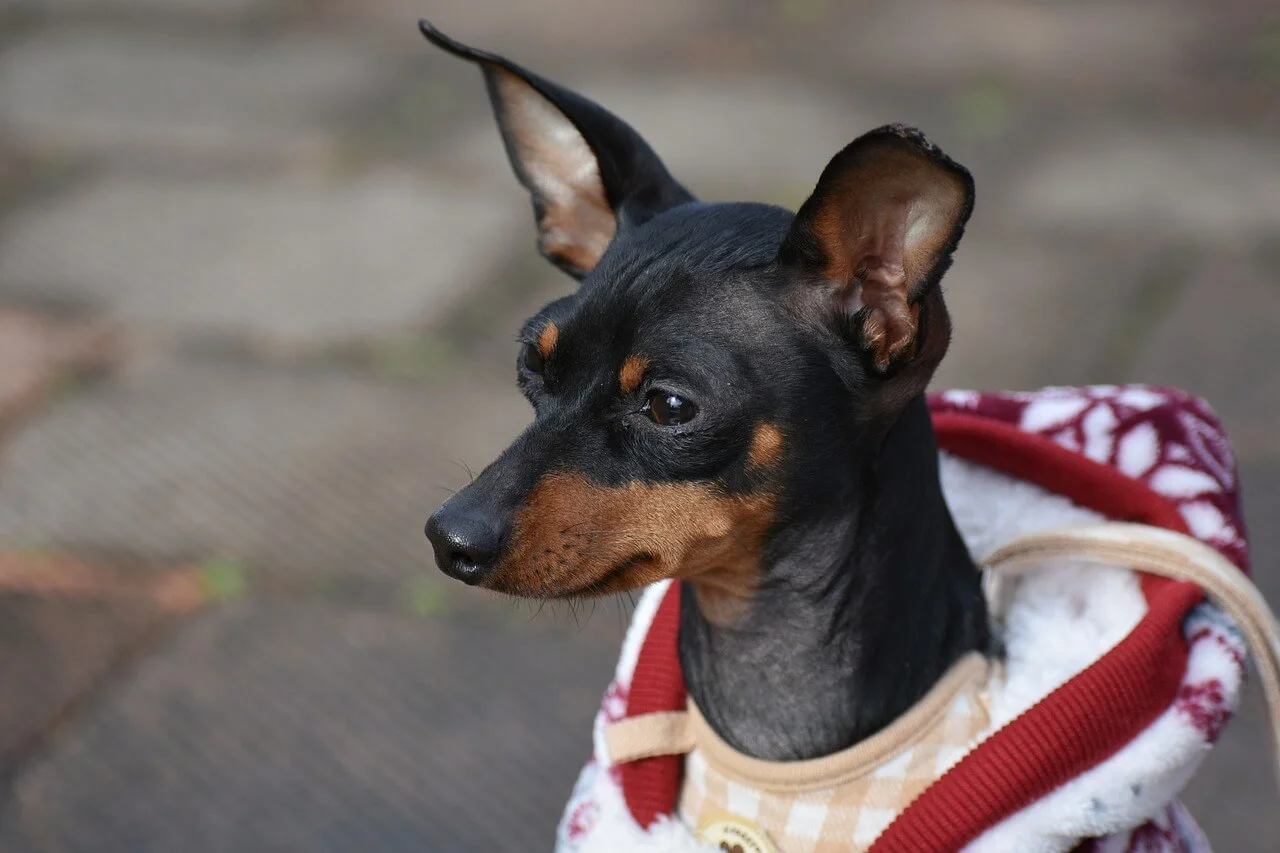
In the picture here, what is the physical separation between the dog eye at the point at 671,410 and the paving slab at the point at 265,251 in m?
2.99

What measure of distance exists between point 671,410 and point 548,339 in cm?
19

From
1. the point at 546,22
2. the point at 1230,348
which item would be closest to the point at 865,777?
the point at 1230,348

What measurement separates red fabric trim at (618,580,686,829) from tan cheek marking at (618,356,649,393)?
1.53 ft

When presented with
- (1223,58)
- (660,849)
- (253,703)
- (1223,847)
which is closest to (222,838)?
(253,703)

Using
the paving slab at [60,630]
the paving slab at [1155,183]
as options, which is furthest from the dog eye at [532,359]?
the paving slab at [1155,183]

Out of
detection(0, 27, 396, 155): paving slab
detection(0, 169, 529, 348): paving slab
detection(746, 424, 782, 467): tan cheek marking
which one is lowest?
detection(0, 169, 529, 348): paving slab

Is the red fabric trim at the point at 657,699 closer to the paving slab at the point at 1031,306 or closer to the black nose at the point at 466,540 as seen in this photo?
the black nose at the point at 466,540

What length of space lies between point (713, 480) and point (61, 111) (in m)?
5.21

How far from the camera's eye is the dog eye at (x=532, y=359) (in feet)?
5.95

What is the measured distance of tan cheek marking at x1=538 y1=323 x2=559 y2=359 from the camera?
1771 mm

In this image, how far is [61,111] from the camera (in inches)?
239

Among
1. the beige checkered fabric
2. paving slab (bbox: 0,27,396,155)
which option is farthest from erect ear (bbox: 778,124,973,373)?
paving slab (bbox: 0,27,396,155)

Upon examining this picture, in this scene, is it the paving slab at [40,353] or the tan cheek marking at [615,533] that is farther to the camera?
the paving slab at [40,353]

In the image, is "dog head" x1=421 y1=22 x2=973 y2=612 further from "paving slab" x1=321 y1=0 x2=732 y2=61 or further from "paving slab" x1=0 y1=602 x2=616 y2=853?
"paving slab" x1=321 y1=0 x2=732 y2=61
